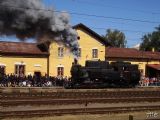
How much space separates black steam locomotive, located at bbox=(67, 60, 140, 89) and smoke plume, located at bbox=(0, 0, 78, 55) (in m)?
12.0

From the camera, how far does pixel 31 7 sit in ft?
80.9

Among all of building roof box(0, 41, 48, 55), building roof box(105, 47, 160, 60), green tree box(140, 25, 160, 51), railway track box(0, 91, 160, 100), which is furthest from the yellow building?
green tree box(140, 25, 160, 51)

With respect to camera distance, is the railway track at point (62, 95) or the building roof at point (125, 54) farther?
the building roof at point (125, 54)

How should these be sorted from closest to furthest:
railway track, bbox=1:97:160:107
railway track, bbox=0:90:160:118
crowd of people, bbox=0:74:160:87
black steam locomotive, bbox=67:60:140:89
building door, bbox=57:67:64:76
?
railway track, bbox=0:90:160:118 < railway track, bbox=1:97:160:107 < black steam locomotive, bbox=67:60:140:89 < crowd of people, bbox=0:74:160:87 < building door, bbox=57:67:64:76

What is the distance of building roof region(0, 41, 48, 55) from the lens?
5538 centimetres

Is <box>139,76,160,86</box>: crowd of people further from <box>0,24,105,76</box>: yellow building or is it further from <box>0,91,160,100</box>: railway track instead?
<box>0,91,160,100</box>: railway track

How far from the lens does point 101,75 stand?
42.7 m

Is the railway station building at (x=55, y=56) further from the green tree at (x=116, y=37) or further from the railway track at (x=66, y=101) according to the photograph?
the green tree at (x=116, y=37)

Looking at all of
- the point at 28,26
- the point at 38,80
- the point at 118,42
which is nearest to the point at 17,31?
the point at 28,26

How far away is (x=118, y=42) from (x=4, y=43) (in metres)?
68.0

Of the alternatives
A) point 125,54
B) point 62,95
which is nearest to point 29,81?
point 62,95

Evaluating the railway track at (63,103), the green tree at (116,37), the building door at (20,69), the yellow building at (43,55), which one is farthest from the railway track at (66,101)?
the green tree at (116,37)

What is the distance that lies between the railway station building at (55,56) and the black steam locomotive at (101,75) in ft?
28.6

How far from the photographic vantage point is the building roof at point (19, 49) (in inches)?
2180
